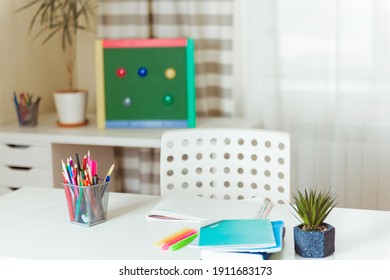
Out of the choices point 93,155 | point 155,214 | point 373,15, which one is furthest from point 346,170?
point 155,214

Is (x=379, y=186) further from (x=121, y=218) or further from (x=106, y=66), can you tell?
(x=121, y=218)

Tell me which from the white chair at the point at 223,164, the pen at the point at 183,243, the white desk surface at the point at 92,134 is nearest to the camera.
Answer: the pen at the point at 183,243

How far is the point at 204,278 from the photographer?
128 centimetres

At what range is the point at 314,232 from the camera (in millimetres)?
1396

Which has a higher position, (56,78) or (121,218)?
(56,78)

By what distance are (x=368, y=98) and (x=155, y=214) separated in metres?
1.43

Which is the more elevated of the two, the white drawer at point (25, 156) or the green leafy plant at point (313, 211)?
the green leafy plant at point (313, 211)

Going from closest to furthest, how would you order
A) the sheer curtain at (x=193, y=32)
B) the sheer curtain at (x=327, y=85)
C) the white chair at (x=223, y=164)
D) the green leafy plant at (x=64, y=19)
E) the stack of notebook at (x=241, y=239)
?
the stack of notebook at (x=241, y=239), the white chair at (x=223, y=164), the sheer curtain at (x=327, y=85), the green leafy plant at (x=64, y=19), the sheer curtain at (x=193, y=32)

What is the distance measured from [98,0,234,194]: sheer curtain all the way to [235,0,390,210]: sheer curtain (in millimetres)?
84

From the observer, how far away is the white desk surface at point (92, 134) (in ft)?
8.73

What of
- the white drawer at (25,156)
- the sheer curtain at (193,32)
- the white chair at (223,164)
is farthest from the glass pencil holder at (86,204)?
the sheer curtain at (193,32)

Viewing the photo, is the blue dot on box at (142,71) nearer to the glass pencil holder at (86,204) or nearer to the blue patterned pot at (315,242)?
the glass pencil holder at (86,204)

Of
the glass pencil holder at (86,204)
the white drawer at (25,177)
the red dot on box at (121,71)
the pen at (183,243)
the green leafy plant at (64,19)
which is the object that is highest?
the green leafy plant at (64,19)

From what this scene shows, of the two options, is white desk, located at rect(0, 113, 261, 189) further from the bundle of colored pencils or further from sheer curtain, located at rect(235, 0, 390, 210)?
the bundle of colored pencils
